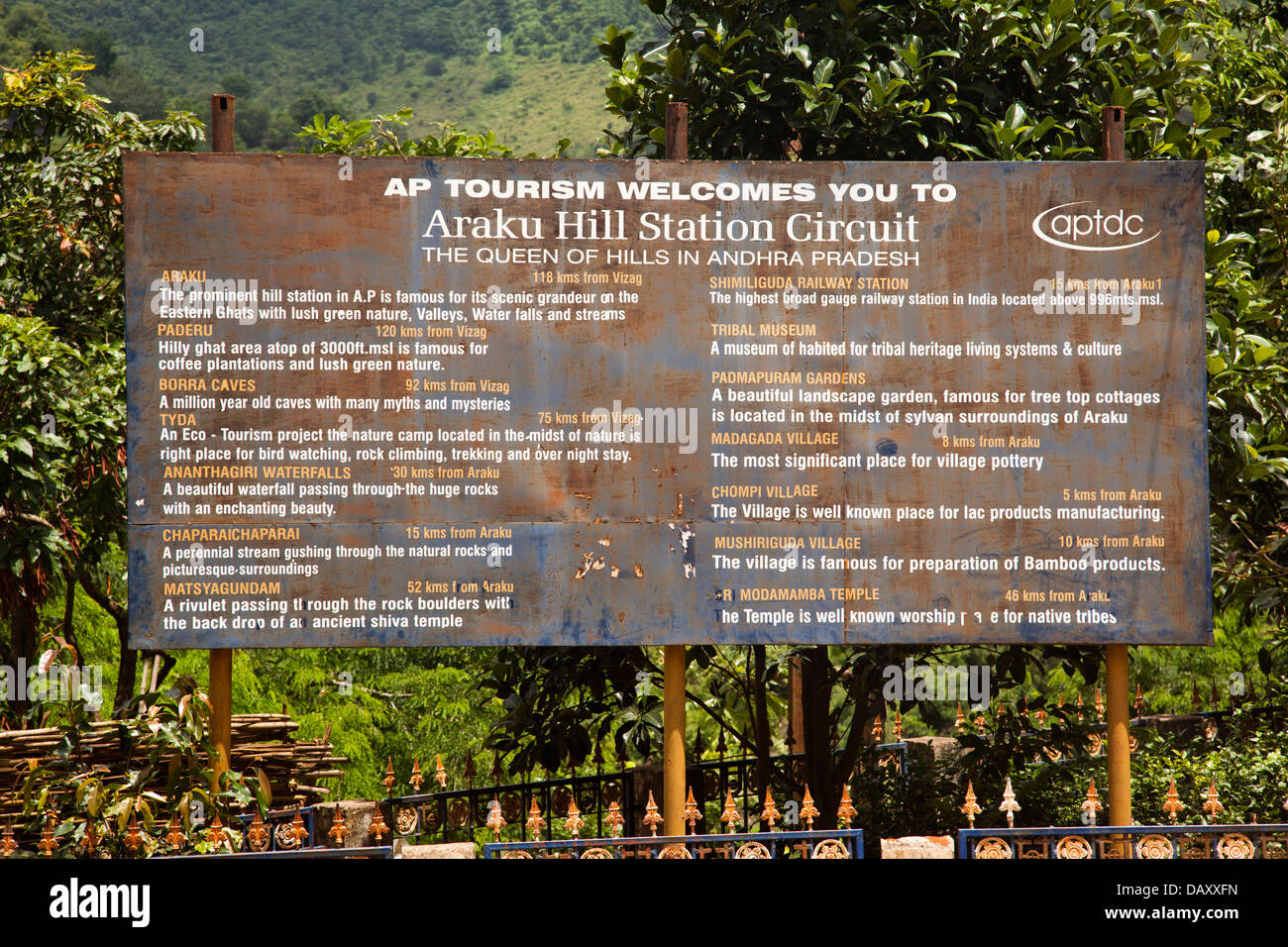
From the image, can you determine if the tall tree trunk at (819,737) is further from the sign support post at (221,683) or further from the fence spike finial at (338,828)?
the sign support post at (221,683)

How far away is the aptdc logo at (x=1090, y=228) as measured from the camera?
25.4 ft

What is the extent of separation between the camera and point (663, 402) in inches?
303

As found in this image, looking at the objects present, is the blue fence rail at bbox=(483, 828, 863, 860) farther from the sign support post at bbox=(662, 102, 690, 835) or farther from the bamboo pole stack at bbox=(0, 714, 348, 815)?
the bamboo pole stack at bbox=(0, 714, 348, 815)

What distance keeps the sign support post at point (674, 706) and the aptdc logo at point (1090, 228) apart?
2.31 m

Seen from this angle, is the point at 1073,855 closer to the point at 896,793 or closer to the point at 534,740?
the point at 896,793

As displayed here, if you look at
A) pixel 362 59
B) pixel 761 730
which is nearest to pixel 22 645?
pixel 761 730

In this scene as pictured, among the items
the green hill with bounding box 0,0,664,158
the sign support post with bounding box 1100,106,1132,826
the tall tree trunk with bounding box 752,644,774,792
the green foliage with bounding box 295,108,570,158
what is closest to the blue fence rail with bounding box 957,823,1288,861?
the sign support post with bounding box 1100,106,1132,826

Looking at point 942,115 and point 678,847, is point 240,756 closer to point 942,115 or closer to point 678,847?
point 678,847

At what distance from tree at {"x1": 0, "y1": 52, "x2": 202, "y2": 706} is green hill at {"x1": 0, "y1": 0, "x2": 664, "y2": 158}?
1364 inches

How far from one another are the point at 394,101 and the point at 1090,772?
5697cm

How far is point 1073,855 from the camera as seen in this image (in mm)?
7254

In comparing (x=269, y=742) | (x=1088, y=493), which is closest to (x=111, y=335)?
(x=269, y=742)

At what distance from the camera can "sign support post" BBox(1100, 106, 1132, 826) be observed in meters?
7.78

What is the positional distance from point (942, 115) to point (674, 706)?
5003 millimetres
